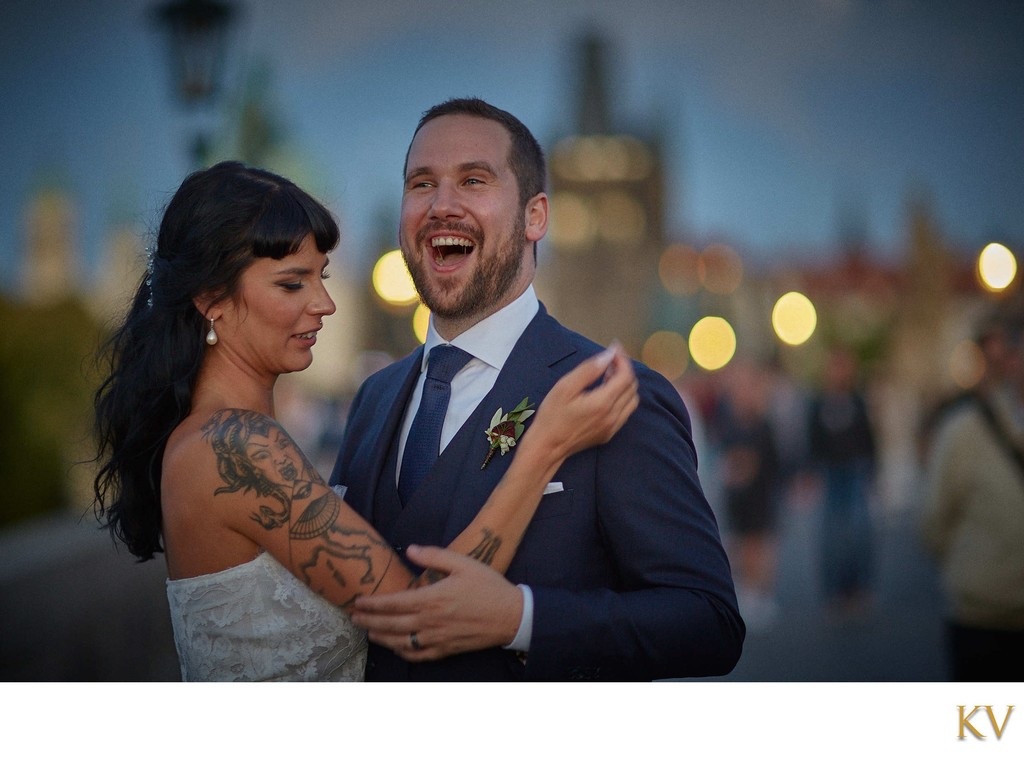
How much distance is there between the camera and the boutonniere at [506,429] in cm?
270

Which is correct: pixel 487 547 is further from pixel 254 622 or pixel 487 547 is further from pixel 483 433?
pixel 254 622

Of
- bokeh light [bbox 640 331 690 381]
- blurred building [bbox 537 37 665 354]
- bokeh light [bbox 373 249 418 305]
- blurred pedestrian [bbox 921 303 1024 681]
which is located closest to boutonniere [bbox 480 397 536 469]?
blurred pedestrian [bbox 921 303 1024 681]

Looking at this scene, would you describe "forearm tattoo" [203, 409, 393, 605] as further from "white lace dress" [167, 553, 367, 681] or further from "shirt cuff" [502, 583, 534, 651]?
"shirt cuff" [502, 583, 534, 651]

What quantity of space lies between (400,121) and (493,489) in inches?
668

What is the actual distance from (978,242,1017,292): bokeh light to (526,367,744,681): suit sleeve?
21.4 ft

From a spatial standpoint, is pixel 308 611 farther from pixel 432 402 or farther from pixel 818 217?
pixel 818 217

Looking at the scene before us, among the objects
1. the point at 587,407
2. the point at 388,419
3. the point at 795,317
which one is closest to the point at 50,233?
the point at 795,317

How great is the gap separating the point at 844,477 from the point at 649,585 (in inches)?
266

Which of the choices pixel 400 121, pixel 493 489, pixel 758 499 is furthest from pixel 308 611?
pixel 400 121

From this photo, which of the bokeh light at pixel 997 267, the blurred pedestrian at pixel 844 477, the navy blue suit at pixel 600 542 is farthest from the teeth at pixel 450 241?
the bokeh light at pixel 997 267

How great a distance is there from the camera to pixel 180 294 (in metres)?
2.80

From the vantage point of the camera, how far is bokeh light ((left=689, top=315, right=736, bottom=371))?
3775 cm

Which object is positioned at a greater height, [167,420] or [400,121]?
[400,121]

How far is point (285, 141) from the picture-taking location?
19.3m
